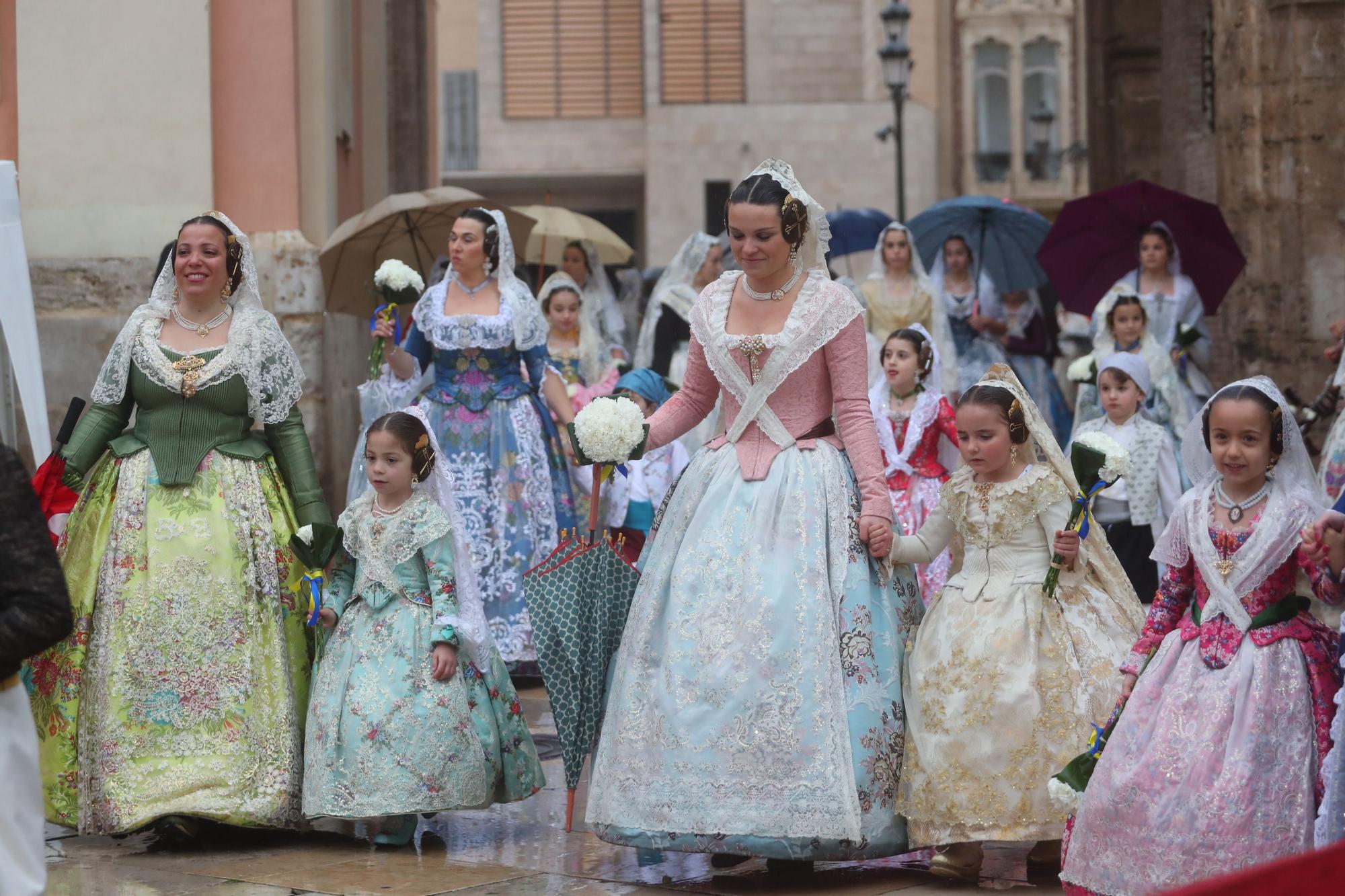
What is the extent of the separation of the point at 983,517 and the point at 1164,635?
0.79 metres

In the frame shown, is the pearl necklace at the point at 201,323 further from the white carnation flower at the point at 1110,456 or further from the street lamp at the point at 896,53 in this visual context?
the street lamp at the point at 896,53

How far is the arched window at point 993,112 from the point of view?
121 feet

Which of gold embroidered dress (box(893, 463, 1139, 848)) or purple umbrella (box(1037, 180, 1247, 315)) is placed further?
purple umbrella (box(1037, 180, 1247, 315))

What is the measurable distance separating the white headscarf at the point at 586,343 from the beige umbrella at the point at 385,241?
0.84 metres

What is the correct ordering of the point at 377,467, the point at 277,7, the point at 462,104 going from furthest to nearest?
1. the point at 462,104
2. the point at 277,7
3. the point at 377,467

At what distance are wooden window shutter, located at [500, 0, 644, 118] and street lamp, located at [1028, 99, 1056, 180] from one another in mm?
6632

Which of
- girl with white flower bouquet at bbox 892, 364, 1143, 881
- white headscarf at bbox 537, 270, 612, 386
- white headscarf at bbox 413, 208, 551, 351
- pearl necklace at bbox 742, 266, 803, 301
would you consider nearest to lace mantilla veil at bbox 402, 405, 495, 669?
pearl necklace at bbox 742, 266, 803, 301

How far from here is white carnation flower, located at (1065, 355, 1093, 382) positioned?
9.34 meters

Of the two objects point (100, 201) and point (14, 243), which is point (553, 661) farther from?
point (100, 201)

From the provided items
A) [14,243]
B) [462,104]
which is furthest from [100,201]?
[462,104]

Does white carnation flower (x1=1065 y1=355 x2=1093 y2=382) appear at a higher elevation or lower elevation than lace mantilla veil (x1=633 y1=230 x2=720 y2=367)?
lower

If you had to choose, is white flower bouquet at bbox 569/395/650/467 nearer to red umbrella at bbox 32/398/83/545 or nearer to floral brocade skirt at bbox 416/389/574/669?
red umbrella at bbox 32/398/83/545

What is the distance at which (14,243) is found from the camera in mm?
6695

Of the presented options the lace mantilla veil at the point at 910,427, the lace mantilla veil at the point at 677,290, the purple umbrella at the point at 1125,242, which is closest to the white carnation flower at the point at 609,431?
the lace mantilla veil at the point at 910,427
